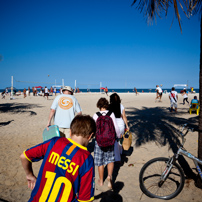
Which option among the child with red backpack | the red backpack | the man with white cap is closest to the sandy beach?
the child with red backpack

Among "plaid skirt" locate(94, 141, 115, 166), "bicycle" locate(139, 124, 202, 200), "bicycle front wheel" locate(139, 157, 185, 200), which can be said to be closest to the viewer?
"bicycle" locate(139, 124, 202, 200)

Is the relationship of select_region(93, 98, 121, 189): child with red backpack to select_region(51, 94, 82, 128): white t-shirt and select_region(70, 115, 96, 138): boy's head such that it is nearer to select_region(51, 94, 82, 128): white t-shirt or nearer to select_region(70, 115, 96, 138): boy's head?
select_region(51, 94, 82, 128): white t-shirt

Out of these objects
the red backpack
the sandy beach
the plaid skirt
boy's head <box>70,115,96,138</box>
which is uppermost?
boy's head <box>70,115,96,138</box>

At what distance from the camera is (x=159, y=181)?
3.08 meters

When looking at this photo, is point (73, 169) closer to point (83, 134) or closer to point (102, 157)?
point (83, 134)

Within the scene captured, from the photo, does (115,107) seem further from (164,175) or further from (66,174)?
(66,174)

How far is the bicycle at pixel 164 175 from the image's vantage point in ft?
9.19

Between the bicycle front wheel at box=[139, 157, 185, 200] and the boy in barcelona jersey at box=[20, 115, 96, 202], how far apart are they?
6.57 feet

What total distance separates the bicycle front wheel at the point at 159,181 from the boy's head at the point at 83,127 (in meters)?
2.02

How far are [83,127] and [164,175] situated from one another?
231 centimetres

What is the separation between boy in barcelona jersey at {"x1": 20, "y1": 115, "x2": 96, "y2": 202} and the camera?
1283 millimetres

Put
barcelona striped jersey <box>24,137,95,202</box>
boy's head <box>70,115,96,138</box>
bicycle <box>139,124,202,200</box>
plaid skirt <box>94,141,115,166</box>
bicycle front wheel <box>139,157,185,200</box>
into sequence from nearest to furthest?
barcelona striped jersey <box>24,137,95,202</box> → boy's head <box>70,115,96,138</box> → bicycle <box>139,124,202,200</box> → bicycle front wheel <box>139,157,185,200</box> → plaid skirt <box>94,141,115,166</box>

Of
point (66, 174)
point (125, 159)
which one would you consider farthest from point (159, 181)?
point (66, 174)

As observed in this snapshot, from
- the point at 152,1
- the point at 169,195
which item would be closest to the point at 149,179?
the point at 169,195
